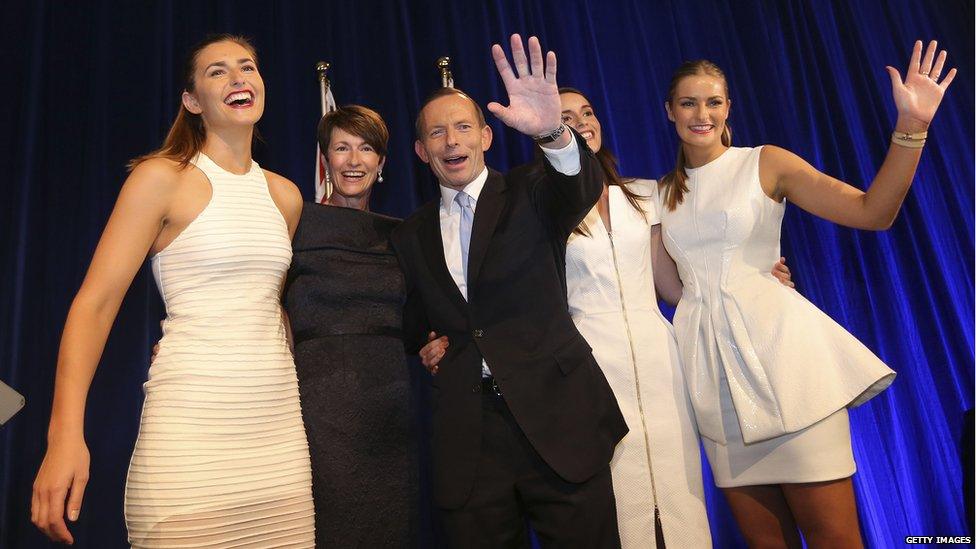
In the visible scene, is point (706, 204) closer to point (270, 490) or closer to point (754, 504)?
point (754, 504)

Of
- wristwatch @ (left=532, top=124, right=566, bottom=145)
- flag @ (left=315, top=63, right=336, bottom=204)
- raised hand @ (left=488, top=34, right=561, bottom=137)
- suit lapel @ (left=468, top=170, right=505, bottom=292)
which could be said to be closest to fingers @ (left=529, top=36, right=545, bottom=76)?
raised hand @ (left=488, top=34, right=561, bottom=137)

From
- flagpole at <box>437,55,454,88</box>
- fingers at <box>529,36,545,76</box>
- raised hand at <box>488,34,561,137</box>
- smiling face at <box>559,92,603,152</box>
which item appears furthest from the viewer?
flagpole at <box>437,55,454,88</box>

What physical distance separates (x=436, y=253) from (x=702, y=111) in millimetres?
953

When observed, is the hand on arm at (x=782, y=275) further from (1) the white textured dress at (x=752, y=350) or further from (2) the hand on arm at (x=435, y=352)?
(2) the hand on arm at (x=435, y=352)

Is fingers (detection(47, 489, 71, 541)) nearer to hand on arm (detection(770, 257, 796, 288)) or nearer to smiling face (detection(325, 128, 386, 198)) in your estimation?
smiling face (detection(325, 128, 386, 198))

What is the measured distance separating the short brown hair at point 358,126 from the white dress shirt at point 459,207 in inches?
13.3

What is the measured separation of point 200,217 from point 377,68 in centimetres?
208

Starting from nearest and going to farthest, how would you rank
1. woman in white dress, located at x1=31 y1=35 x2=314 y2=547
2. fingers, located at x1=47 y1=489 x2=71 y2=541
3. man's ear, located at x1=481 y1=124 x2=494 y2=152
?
fingers, located at x1=47 y1=489 x2=71 y2=541
woman in white dress, located at x1=31 y1=35 x2=314 y2=547
man's ear, located at x1=481 y1=124 x2=494 y2=152

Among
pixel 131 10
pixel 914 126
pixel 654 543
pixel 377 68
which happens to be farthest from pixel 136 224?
pixel 131 10

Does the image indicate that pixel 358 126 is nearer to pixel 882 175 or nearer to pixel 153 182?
pixel 153 182

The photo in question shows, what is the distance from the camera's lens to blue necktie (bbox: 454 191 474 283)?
1.97 meters

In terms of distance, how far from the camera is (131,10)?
3500 millimetres

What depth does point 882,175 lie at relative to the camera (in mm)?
1916

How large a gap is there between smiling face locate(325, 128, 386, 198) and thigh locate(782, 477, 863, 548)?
4.87 feet
